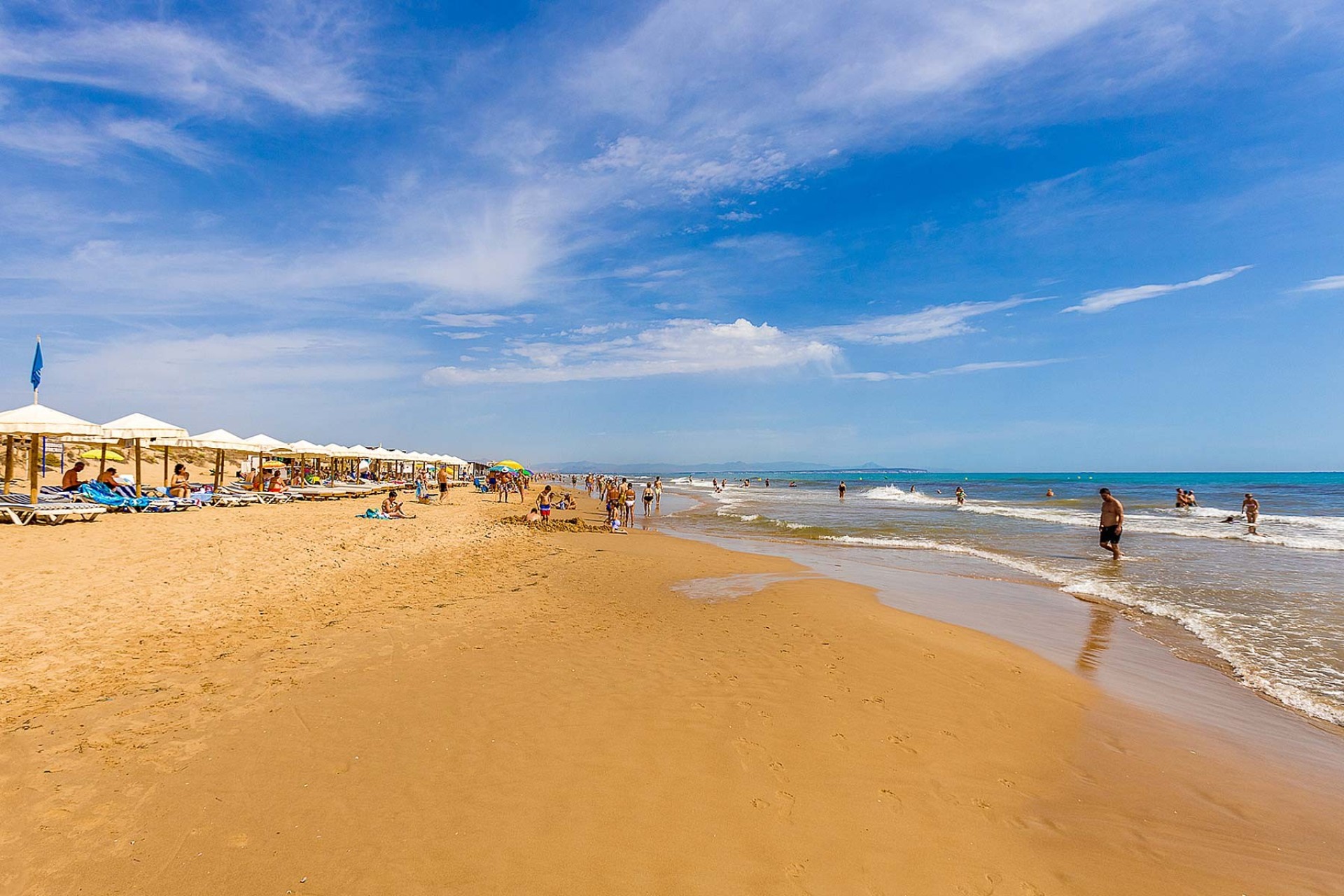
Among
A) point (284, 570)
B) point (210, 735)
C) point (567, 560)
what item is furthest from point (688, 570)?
point (210, 735)

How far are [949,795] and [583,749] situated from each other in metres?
2.55

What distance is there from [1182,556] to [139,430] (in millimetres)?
29200

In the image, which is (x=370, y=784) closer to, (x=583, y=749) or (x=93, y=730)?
(x=583, y=749)

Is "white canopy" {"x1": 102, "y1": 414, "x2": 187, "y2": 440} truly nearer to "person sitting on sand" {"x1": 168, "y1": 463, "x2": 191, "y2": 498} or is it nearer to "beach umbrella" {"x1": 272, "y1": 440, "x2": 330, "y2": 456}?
"person sitting on sand" {"x1": 168, "y1": 463, "x2": 191, "y2": 498}

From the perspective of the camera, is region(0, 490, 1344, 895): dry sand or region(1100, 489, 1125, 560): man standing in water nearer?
region(0, 490, 1344, 895): dry sand

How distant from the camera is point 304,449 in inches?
1147

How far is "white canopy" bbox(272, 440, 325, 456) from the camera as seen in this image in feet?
90.7

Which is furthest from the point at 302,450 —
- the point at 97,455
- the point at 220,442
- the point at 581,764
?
the point at 581,764

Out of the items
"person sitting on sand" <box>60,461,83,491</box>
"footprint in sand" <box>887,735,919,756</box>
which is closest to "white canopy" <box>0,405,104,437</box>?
"person sitting on sand" <box>60,461,83,491</box>

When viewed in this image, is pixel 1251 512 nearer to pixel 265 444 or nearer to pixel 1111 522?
pixel 1111 522

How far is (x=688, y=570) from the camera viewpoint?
12742mm

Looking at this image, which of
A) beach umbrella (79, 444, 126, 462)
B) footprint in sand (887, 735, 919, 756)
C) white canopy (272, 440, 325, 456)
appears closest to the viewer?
footprint in sand (887, 735, 919, 756)

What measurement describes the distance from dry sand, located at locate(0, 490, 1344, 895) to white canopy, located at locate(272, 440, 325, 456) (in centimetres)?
2166

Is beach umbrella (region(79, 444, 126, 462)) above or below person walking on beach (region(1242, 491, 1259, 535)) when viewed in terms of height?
above
